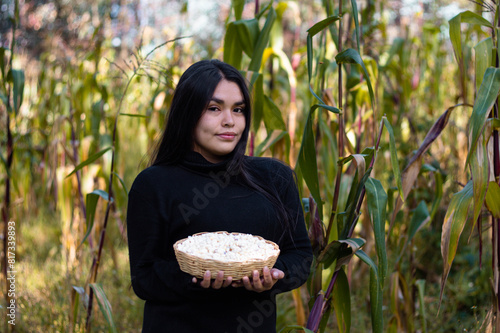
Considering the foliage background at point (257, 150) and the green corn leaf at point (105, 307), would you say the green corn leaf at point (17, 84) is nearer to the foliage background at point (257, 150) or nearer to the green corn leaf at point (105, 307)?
the foliage background at point (257, 150)

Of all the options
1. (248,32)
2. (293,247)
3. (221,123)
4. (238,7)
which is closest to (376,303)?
(293,247)

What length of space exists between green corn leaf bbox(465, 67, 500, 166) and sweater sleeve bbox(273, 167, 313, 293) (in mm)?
405

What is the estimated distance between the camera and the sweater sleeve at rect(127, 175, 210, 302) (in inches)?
41.0

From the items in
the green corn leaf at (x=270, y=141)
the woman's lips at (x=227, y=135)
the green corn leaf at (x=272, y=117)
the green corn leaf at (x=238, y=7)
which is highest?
the green corn leaf at (x=238, y=7)

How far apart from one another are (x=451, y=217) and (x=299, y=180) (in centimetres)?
41

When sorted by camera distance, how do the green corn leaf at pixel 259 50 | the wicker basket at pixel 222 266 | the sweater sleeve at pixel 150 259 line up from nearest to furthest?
1. the wicker basket at pixel 222 266
2. the sweater sleeve at pixel 150 259
3. the green corn leaf at pixel 259 50

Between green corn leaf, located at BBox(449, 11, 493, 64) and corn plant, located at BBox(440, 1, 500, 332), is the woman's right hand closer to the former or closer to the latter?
corn plant, located at BBox(440, 1, 500, 332)

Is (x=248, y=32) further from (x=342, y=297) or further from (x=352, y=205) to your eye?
(x=342, y=297)

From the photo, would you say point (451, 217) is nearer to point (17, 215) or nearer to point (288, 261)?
point (288, 261)

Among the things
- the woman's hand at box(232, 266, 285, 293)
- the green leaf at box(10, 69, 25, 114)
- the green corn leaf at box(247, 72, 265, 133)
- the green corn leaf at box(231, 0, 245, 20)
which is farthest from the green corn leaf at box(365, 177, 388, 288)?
the green leaf at box(10, 69, 25, 114)

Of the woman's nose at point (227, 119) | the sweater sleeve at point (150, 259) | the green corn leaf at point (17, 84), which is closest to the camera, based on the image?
the sweater sleeve at point (150, 259)

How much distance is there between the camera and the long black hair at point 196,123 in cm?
115

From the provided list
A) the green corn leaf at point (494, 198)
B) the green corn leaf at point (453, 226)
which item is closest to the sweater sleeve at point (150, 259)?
the green corn leaf at point (453, 226)

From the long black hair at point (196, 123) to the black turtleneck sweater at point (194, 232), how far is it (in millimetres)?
21
